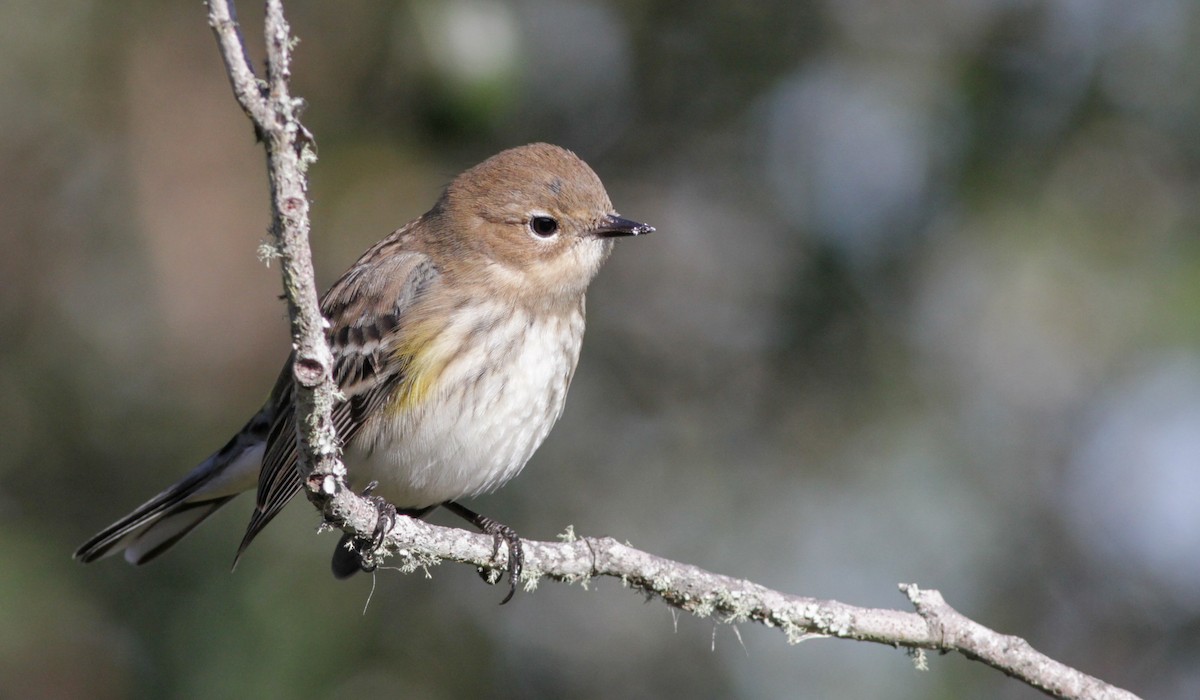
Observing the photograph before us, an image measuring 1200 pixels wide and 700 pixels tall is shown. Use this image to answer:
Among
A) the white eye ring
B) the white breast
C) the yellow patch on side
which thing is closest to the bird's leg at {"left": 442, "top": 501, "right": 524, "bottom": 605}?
the white breast

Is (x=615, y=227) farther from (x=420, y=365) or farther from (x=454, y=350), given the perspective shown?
(x=420, y=365)

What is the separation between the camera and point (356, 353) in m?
4.17

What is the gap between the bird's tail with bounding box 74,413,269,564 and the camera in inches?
182

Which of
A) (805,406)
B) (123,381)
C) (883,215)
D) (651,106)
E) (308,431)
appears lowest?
(308,431)

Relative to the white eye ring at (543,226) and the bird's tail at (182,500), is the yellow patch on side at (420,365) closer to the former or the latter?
the white eye ring at (543,226)

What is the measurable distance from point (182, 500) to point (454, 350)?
1403 mm

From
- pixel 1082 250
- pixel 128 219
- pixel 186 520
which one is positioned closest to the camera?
pixel 186 520

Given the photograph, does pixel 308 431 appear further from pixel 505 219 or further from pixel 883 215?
pixel 883 215

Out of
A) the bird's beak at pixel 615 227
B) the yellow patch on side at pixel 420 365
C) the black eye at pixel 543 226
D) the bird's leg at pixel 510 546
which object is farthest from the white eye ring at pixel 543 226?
the bird's leg at pixel 510 546

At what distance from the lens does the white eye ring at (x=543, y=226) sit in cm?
441

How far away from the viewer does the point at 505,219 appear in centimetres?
443

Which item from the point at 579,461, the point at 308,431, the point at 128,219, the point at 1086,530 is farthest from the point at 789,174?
the point at 308,431

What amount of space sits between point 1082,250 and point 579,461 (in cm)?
251

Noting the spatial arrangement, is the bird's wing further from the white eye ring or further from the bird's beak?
the bird's beak
